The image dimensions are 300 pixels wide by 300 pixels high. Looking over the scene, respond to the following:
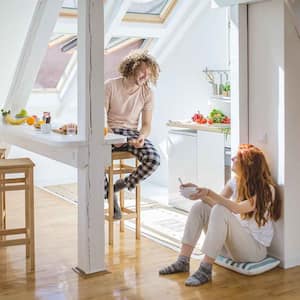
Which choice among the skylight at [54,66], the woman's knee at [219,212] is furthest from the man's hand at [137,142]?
the skylight at [54,66]

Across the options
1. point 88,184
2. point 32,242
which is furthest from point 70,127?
point 32,242

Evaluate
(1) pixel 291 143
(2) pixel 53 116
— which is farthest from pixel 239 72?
(2) pixel 53 116

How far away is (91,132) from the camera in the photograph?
3572 mm

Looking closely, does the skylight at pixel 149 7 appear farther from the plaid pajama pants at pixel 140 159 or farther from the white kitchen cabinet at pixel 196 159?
the plaid pajama pants at pixel 140 159

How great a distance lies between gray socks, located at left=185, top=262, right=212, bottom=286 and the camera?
3431 mm

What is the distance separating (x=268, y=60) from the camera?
3684 mm

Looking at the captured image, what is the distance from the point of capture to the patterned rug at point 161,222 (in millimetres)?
4359

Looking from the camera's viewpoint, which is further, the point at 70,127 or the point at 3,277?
the point at 70,127

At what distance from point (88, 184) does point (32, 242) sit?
1.93 ft

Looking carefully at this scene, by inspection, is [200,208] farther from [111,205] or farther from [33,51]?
[33,51]

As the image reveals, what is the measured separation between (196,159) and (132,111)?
0.96 m

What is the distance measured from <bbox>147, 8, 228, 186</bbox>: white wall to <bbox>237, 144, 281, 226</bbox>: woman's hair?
220 centimetres

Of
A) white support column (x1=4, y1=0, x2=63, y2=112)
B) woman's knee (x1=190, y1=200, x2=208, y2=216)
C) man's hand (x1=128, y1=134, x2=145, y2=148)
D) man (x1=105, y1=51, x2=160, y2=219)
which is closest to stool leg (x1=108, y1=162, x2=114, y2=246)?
man (x1=105, y1=51, x2=160, y2=219)

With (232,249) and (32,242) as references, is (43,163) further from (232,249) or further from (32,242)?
(232,249)
